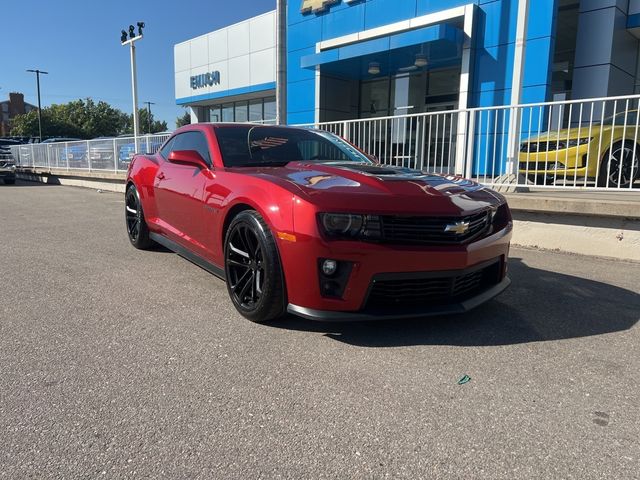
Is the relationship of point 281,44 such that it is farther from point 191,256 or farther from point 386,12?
point 191,256

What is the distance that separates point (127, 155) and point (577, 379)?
14.8 m

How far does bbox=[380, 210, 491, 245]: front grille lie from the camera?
2.81 metres

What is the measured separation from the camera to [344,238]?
274 centimetres

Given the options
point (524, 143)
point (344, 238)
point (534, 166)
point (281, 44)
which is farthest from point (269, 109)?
point (344, 238)

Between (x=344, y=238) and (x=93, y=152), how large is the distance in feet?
53.1

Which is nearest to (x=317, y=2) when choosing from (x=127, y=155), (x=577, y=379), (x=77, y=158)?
(x=127, y=155)

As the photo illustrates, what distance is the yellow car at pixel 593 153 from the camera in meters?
5.93

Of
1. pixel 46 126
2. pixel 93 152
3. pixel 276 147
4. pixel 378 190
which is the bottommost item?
pixel 378 190

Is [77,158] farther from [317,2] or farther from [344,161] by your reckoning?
[344,161]

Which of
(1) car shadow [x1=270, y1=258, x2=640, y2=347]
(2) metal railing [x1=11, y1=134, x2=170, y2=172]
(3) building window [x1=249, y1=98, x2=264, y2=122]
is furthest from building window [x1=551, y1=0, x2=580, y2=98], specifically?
(3) building window [x1=249, y1=98, x2=264, y2=122]

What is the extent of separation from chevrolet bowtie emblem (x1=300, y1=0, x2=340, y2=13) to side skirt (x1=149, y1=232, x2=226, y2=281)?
1252 centimetres

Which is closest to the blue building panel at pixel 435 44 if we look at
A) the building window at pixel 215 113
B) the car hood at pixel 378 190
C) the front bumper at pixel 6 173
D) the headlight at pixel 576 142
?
the headlight at pixel 576 142

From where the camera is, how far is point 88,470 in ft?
5.83

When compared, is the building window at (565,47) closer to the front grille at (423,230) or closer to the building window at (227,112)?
the front grille at (423,230)
